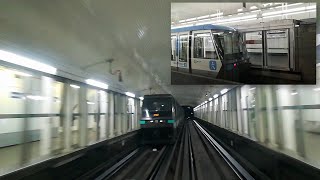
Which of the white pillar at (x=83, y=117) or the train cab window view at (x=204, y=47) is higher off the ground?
the train cab window view at (x=204, y=47)

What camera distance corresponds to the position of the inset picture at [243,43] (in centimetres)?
502

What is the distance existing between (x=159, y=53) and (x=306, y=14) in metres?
3.19

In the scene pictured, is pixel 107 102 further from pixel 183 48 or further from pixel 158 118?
pixel 183 48

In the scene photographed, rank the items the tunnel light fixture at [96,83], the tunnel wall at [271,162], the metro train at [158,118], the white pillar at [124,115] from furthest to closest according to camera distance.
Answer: the white pillar at [124,115], the metro train at [158,118], the tunnel light fixture at [96,83], the tunnel wall at [271,162]

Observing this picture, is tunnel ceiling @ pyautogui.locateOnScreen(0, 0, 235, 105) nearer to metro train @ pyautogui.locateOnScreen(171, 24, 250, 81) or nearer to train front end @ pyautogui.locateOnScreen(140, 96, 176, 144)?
metro train @ pyautogui.locateOnScreen(171, 24, 250, 81)

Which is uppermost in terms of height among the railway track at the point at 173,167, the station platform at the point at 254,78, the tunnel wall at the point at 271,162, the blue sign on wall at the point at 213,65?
the blue sign on wall at the point at 213,65

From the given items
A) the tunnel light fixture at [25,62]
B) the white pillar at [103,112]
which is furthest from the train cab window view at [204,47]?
the white pillar at [103,112]

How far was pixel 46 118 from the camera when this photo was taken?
294 inches

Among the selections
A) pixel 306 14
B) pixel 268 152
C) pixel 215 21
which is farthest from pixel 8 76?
pixel 268 152

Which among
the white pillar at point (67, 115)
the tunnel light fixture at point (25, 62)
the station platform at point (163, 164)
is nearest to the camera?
the tunnel light fixture at point (25, 62)

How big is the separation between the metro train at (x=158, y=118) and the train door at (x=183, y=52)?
5816mm

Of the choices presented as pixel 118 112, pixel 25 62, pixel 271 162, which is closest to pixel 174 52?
pixel 25 62

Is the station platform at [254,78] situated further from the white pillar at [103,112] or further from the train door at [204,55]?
the white pillar at [103,112]

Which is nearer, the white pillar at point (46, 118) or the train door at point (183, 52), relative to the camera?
the train door at point (183, 52)
